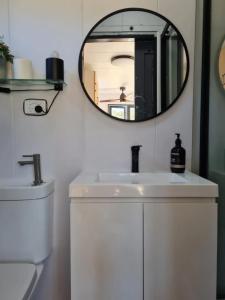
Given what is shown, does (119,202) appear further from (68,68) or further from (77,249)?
(68,68)

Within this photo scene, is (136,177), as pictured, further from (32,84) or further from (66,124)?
(32,84)

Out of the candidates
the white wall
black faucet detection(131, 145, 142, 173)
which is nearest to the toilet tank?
the white wall

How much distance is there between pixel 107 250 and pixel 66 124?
2.31 feet

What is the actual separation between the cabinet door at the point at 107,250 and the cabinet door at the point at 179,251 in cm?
4

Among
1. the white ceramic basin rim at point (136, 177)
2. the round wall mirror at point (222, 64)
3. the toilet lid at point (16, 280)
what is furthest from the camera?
the white ceramic basin rim at point (136, 177)

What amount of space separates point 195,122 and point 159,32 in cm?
53

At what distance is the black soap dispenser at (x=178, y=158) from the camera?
128 centimetres

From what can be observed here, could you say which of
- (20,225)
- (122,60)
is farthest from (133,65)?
(20,225)

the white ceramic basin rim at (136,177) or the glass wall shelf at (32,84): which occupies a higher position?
the glass wall shelf at (32,84)

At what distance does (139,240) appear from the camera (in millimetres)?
981

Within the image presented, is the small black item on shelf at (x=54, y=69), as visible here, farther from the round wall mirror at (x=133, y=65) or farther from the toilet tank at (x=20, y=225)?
the toilet tank at (x=20, y=225)

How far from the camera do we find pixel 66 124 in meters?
1.35

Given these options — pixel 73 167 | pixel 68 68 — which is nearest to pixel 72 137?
pixel 73 167

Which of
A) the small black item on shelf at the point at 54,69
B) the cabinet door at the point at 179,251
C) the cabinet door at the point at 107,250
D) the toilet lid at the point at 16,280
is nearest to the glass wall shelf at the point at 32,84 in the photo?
the small black item on shelf at the point at 54,69
